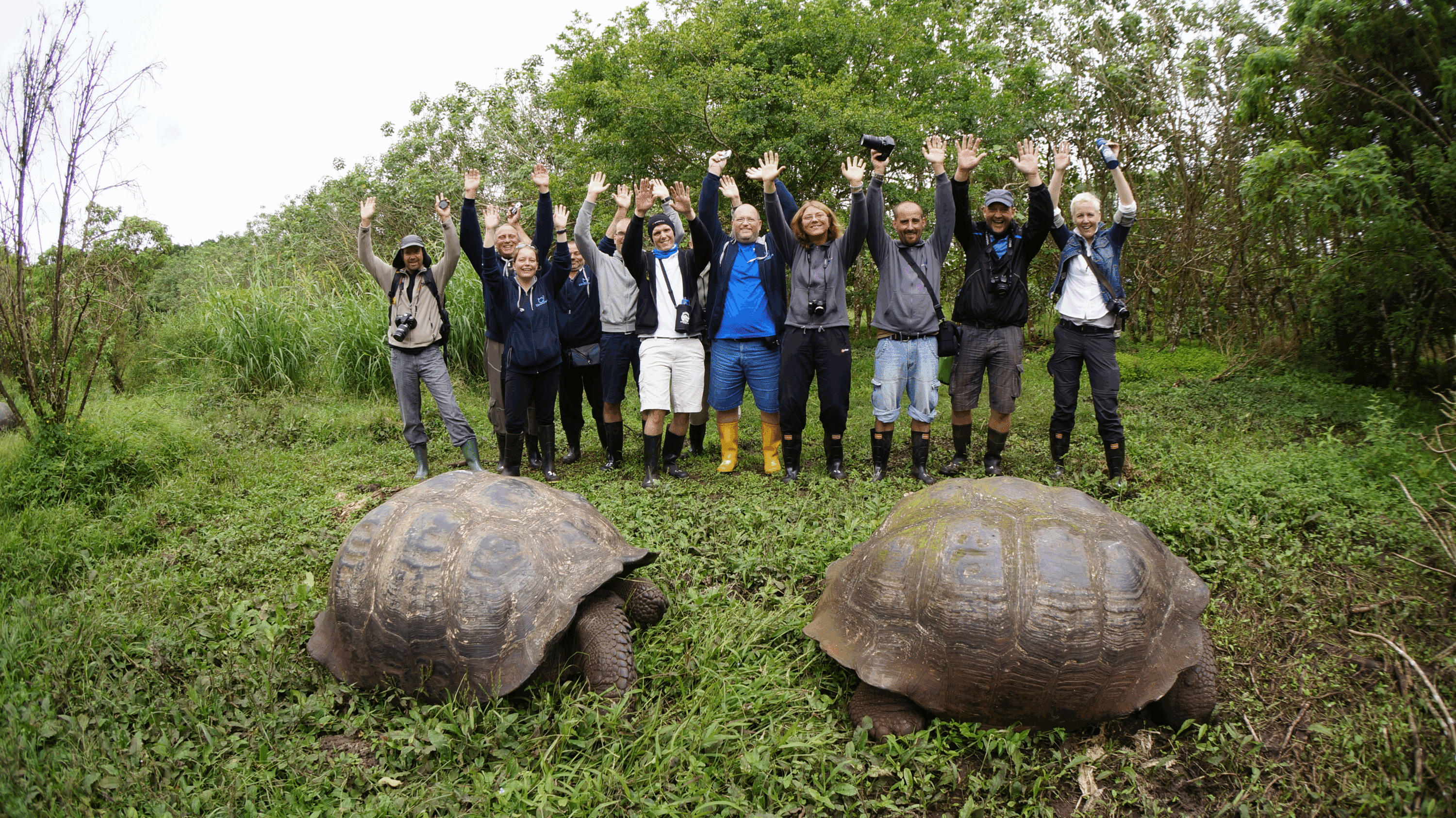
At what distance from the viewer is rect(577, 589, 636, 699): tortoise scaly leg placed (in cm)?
331

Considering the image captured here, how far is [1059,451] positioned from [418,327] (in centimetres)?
539

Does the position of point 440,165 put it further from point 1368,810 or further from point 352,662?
point 1368,810

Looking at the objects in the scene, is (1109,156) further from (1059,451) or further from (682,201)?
(682,201)

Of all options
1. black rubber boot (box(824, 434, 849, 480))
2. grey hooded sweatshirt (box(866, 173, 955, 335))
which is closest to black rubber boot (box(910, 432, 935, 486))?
black rubber boot (box(824, 434, 849, 480))

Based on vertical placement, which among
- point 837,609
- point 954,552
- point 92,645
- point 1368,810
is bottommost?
point 1368,810

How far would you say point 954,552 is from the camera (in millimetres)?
3143

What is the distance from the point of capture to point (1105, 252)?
5652 millimetres

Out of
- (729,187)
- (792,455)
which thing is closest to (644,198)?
(729,187)

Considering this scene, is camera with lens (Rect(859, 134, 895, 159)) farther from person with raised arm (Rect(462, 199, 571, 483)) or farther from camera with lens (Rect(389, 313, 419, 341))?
camera with lens (Rect(389, 313, 419, 341))

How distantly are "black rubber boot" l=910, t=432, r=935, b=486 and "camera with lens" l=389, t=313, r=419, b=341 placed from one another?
427 cm

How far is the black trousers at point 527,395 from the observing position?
6379mm

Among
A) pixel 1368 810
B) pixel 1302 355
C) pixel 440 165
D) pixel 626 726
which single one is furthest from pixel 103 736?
pixel 440 165

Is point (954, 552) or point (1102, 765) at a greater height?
point (954, 552)

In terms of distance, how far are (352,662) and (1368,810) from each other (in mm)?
4111
